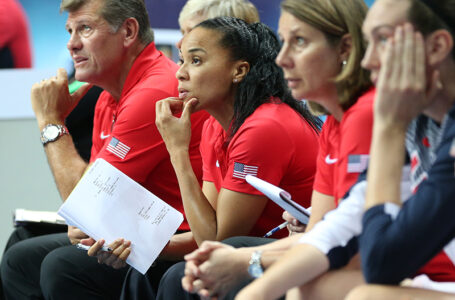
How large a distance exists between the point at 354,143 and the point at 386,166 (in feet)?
0.95

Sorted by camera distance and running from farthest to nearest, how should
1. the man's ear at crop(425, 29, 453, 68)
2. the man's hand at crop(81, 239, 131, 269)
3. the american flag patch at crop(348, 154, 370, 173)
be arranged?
the man's hand at crop(81, 239, 131, 269), the american flag patch at crop(348, 154, 370, 173), the man's ear at crop(425, 29, 453, 68)

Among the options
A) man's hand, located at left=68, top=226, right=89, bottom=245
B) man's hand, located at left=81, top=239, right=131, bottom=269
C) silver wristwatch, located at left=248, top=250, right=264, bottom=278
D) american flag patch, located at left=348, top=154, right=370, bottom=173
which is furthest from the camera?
man's hand, located at left=68, top=226, right=89, bottom=245

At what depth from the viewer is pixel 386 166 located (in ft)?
4.80

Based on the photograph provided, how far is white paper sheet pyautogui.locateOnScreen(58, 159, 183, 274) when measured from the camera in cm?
242

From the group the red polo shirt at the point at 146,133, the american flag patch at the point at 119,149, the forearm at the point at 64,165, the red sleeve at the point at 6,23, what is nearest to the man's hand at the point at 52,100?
the forearm at the point at 64,165

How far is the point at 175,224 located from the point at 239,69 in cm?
58

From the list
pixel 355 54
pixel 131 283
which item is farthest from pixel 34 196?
Answer: pixel 355 54

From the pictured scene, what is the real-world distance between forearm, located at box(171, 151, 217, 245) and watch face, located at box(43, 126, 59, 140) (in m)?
0.84

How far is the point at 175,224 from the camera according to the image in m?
2.39

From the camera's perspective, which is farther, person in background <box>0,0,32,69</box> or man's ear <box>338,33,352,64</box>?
person in background <box>0,0,32,69</box>

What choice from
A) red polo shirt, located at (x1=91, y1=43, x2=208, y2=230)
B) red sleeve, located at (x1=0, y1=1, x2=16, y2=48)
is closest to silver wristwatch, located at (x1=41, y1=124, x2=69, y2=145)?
red polo shirt, located at (x1=91, y1=43, x2=208, y2=230)

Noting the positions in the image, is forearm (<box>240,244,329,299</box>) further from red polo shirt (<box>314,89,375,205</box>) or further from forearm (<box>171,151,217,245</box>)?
forearm (<box>171,151,217,245</box>)

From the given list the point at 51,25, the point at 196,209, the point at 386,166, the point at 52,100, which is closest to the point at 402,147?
the point at 386,166

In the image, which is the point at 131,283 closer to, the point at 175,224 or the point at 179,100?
the point at 175,224
